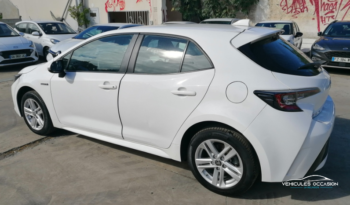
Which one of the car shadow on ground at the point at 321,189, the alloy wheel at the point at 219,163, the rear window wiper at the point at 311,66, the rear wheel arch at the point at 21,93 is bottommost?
the car shadow on ground at the point at 321,189

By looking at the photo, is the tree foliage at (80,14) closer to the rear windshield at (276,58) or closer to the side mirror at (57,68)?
the side mirror at (57,68)

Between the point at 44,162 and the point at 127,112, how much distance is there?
1293 millimetres

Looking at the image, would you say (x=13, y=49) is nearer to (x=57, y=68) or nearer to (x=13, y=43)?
(x=13, y=43)

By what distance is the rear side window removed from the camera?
291 centimetres

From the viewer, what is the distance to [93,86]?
11.6 feet

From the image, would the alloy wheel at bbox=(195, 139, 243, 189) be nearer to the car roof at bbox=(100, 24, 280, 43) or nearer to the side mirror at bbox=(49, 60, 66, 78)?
the car roof at bbox=(100, 24, 280, 43)

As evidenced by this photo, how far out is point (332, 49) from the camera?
27.2ft

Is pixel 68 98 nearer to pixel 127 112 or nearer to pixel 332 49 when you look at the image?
pixel 127 112

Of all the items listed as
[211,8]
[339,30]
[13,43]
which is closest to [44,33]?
[13,43]

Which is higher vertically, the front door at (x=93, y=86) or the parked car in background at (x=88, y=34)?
the parked car in background at (x=88, y=34)

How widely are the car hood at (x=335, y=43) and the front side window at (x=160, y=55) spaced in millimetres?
6768

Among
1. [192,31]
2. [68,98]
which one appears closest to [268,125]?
[192,31]

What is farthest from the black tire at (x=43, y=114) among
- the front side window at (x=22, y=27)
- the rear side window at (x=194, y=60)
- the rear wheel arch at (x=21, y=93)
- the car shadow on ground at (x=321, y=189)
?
the front side window at (x=22, y=27)

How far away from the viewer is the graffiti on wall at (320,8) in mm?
12723
